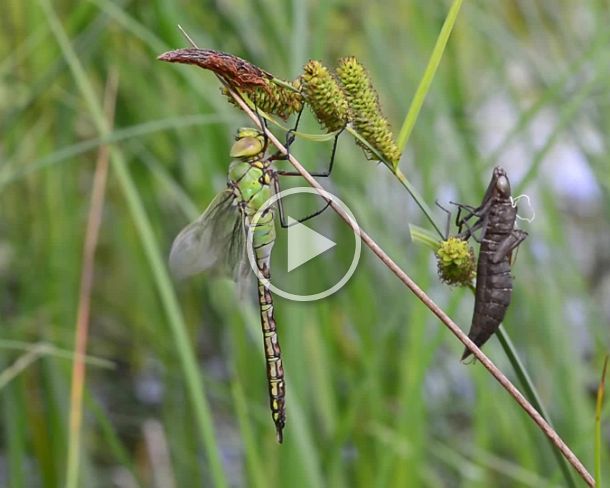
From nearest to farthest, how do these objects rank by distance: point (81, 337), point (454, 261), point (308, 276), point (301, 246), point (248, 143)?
point (454, 261)
point (248, 143)
point (81, 337)
point (301, 246)
point (308, 276)

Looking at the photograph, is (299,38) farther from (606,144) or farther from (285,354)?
(606,144)

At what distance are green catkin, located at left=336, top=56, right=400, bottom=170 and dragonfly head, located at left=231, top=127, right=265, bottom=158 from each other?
0.49 ft

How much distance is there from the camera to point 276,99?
65 centimetres

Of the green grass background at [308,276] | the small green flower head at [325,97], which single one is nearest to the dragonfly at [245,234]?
the small green flower head at [325,97]

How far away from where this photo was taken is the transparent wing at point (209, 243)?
0.91 metres

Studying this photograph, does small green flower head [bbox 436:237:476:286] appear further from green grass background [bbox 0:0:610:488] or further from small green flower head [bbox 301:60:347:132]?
green grass background [bbox 0:0:610:488]

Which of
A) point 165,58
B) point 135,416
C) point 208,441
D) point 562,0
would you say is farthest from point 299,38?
point 562,0

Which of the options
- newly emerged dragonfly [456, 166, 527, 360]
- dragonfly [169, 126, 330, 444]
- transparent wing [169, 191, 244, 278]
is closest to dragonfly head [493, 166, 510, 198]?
newly emerged dragonfly [456, 166, 527, 360]

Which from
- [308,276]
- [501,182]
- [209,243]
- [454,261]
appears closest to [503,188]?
[501,182]

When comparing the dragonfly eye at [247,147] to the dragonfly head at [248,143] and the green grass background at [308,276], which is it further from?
the green grass background at [308,276]

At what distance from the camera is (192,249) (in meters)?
0.94

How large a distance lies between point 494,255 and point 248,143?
23 cm

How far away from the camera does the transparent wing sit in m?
0.91

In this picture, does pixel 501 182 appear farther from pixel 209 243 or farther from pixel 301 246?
pixel 301 246
